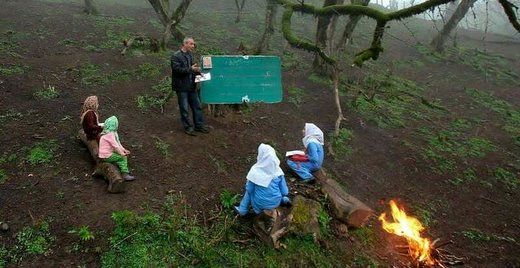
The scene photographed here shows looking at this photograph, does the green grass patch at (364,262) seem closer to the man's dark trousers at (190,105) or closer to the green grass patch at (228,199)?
the green grass patch at (228,199)

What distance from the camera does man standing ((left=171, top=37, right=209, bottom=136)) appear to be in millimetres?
8461

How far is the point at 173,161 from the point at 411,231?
209 inches

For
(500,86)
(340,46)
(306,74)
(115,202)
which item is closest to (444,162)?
(340,46)

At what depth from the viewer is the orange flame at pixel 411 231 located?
713 cm

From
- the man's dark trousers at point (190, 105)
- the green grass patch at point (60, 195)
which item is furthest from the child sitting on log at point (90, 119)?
the man's dark trousers at point (190, 105)

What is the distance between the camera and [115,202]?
257 inches

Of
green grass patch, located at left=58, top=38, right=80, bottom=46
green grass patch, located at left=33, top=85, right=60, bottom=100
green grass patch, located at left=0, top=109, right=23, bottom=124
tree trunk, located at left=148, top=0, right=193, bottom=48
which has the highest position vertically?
tree trunk, located at left=148, top=0, right=193, bottom=48

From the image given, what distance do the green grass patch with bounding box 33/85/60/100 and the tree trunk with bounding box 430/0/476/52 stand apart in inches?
720

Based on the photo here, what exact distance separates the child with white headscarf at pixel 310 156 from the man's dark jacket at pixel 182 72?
2.93 meters

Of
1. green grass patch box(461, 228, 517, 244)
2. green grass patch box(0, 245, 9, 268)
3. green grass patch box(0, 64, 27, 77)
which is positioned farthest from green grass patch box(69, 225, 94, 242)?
green grass patch box(461, 228, 517, 244)

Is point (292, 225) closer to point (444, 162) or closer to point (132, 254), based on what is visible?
point (132, 254)

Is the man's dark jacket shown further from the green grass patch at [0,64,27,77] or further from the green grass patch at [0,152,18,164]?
the green grass patch at [0,64,27,77]

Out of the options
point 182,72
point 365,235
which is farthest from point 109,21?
point 365,235

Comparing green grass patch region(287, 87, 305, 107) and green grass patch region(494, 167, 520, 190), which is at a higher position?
green grass patch region(287, 87, 305, 107)
